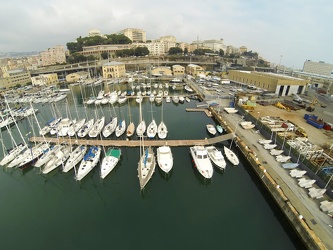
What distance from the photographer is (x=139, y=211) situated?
20.0m

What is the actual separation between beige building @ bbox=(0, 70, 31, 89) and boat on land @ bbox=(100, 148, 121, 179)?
80.7 m

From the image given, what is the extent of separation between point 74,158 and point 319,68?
145517 mm

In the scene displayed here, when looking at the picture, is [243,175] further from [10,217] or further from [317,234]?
[10,217]

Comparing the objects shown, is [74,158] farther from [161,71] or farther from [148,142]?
[161,71]

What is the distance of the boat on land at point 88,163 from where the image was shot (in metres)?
24.2

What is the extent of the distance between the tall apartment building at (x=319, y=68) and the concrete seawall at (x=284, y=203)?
115 m

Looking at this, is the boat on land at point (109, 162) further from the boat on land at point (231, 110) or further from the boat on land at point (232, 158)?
the boat on land at point (231, 110)

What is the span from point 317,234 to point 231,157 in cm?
1340

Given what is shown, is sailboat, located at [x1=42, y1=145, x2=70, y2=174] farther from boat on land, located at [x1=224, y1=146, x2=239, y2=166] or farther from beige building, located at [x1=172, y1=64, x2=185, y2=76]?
beige building, located at [x1=172, y1=64, x2=185, y2=76]

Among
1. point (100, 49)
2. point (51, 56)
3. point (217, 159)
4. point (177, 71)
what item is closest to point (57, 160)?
point (217, 159)

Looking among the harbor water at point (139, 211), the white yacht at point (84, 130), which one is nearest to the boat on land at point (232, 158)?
the harbor water at point (139, 211)

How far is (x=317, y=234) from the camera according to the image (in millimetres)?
15523

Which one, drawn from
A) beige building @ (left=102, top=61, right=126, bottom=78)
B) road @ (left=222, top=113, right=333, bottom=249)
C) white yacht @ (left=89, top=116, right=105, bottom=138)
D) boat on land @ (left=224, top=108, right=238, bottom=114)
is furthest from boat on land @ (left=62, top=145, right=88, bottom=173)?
beige building @ (left=102, top=61, right=126, bottom=78)

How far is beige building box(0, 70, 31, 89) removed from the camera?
76438 mm
